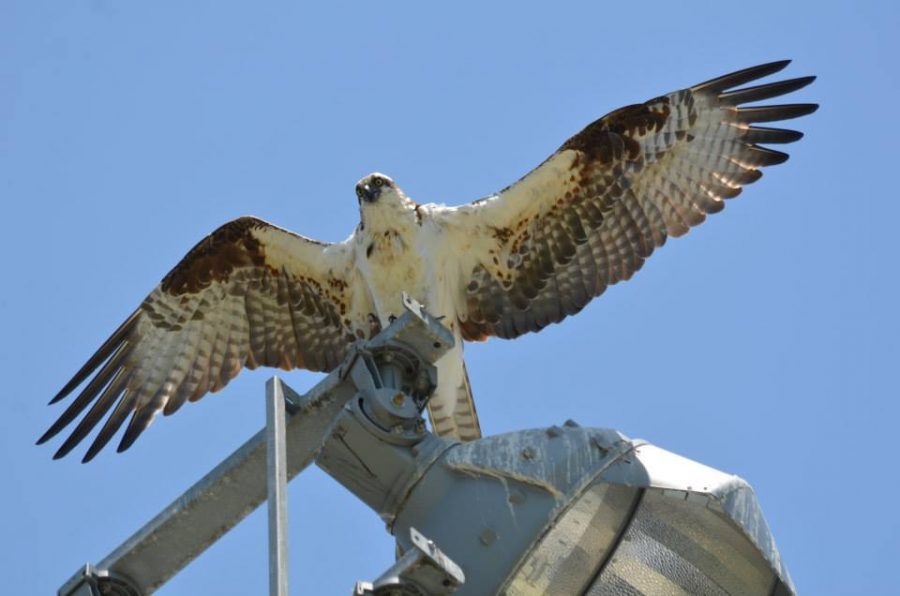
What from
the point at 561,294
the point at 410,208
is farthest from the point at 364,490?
the point at 561,294

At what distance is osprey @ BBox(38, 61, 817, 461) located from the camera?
8.53 metres

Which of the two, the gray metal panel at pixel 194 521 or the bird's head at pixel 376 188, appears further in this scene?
the bird's head at pixel 376 188

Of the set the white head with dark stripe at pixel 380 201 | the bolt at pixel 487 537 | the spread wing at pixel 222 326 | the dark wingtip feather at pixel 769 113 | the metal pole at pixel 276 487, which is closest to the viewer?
the metal pole at pixel 276 487

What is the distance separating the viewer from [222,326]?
954cm

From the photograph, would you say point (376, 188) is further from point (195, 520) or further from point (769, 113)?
point (195, 520)

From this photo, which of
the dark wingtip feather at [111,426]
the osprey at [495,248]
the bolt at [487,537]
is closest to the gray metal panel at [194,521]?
the bolt at [487,537]

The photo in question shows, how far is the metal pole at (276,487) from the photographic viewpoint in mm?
2770

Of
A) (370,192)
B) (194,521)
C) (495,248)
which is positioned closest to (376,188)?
(370,192)

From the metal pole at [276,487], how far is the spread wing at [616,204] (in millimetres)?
5576

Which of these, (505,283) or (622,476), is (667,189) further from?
(622,476)

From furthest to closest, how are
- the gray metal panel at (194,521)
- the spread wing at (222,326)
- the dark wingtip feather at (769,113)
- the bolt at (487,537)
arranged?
the spread wing at (222,326) → the dark wingtip feather at (769,113) → the gray metal panel at (194,521) → the bolt at (487,537)

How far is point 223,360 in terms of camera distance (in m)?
9.59

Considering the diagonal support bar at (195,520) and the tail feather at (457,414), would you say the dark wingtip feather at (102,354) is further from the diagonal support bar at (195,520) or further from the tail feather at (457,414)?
the diagonal support bar at (195,520)

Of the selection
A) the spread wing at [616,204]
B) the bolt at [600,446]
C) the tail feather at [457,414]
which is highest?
the spread wing at [616,204]
